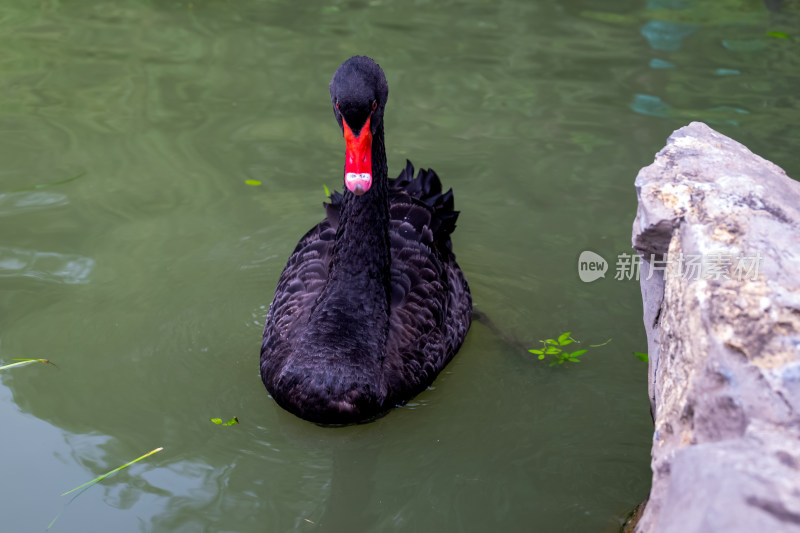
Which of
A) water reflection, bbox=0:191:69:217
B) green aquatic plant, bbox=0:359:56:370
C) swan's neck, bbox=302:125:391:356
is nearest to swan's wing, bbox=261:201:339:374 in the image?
swan's neck, bbox=302:125:391:356

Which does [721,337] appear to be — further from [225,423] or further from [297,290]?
[297,290]

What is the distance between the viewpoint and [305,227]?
478cm

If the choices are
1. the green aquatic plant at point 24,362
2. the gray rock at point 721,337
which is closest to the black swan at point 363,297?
the green aquatic plant at point 24,362

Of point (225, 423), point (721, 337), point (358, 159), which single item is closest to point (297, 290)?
point (225, 423)

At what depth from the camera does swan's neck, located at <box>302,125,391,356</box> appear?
3.47m

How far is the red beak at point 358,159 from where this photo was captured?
299 cm

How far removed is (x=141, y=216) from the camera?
4762mm

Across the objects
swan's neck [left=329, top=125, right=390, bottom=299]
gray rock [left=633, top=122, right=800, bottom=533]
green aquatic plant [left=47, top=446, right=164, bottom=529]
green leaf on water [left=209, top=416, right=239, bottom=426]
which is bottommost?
green aquatic plant [left=47, top=446, right=164, bottom=529]

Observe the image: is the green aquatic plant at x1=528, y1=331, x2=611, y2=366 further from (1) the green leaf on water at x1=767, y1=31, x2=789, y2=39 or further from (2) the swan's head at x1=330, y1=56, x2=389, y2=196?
(1) the green leaf on water at x1=767, y1=31, x2=789, y2=39

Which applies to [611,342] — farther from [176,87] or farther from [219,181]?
[176,87]

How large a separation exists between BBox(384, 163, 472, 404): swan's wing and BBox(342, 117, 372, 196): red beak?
2.55ft

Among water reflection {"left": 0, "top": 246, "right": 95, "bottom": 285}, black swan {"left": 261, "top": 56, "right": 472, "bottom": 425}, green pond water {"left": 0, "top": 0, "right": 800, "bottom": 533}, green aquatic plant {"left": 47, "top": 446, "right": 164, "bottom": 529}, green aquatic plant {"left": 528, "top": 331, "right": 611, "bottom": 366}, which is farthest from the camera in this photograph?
water reflection {"left": 0, "top": 246, "right": 95, "bottom": 285}

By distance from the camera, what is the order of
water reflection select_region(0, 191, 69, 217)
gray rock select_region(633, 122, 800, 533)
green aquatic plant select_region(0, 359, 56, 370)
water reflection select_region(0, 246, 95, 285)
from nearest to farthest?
gray rock select_region(633, 122, 800, 533), green aquatic plant select_region(0, 359, 56, 370), water reflection select_region(0, 246, 95, 285), water reflection select_region(0, 191, 69, 217)

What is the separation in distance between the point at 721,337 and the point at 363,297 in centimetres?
180
